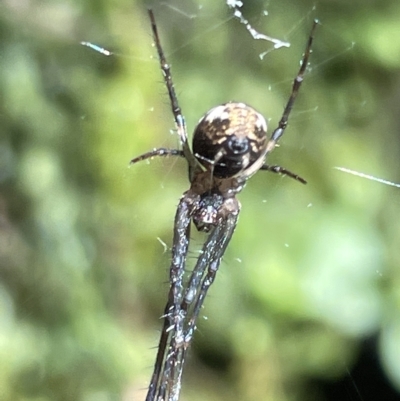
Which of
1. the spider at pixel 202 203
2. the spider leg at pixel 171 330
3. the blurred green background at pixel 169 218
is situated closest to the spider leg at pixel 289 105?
the spider at pixel 202 203

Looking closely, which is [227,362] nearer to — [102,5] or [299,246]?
[299,246]

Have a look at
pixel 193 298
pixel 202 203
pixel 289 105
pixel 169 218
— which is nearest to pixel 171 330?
pixel 193 298

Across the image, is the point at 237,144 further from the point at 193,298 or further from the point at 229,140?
the point at 193,298

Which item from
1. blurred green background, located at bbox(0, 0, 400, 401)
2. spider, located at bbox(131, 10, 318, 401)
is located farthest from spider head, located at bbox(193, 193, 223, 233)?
blurred green background, located at bbox(0, 0, 400, 401)

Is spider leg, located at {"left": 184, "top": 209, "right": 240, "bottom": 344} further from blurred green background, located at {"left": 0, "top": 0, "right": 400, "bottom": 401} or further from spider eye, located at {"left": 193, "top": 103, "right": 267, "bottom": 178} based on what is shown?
blurred green background, located at {"left": 0, "top": 0, "right": 400, "bottom": 401}

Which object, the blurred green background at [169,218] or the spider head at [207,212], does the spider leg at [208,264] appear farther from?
the blurred green background at [169,218]

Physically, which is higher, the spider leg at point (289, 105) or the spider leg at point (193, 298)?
the spider leg at point (289, 105)
